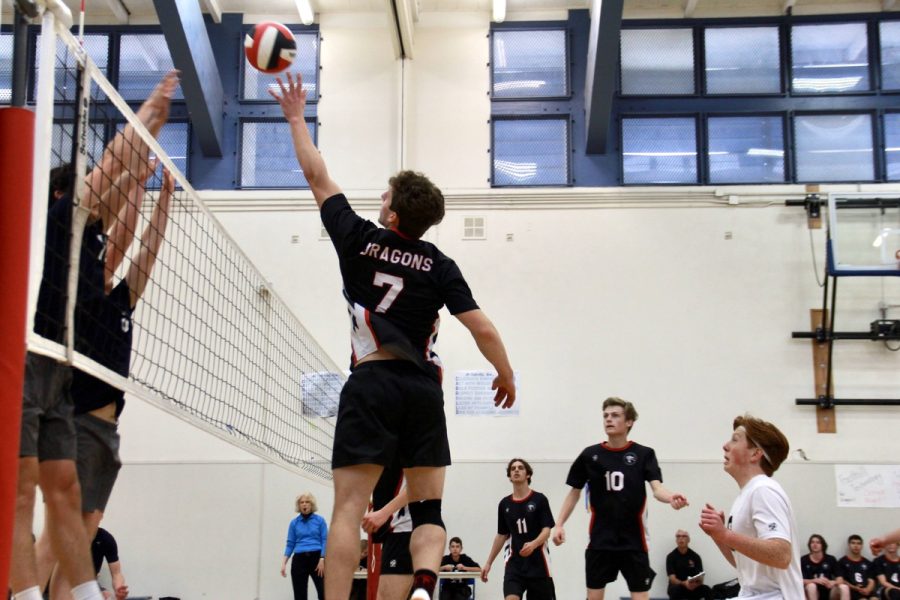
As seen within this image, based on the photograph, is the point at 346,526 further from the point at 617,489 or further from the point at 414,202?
the point at 617,489

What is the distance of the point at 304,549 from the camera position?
13.1 metres

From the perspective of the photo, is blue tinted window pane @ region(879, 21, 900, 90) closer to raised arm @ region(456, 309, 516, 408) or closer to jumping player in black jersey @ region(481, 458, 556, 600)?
jumping player in black jersey @ region(481, 458, 556, 600)

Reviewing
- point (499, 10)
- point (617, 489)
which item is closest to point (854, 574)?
point (617, 489)

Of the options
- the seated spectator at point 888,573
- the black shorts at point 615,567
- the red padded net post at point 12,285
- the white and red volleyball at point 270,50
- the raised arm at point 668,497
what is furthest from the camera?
the seated spectator at point 888,573

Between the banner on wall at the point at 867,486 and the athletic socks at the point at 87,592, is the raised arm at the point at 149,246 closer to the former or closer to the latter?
the athletic socks at the point at 87,592

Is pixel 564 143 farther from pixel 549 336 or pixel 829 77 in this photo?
pixel 829 77

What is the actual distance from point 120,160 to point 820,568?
1205 centimetres

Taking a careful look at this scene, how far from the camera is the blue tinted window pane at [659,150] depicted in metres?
15.3

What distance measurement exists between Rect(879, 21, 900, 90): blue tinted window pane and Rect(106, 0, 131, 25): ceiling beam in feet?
41.6

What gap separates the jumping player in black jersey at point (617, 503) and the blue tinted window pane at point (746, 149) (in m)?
7.52

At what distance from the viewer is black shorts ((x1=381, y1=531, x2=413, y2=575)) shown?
5297mm

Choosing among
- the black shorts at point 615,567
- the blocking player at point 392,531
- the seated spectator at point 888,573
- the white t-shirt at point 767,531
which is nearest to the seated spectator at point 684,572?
the seated spectator at point 888,573

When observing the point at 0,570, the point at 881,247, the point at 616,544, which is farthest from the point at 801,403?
the point at 0,570

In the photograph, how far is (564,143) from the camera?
1544 cm
